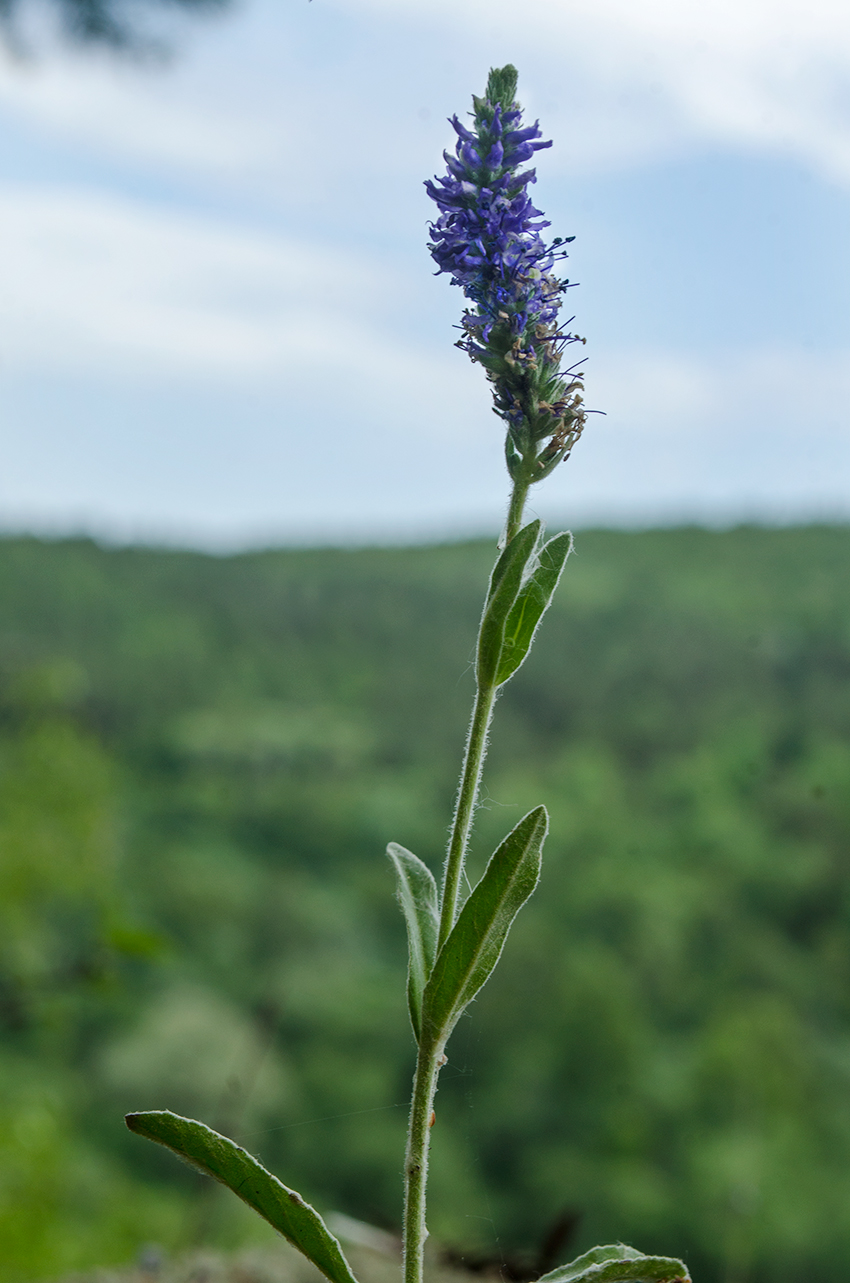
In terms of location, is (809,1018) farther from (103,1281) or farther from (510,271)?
(510,271)

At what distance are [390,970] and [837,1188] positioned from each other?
2288 mm

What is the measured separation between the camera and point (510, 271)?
0.48 metres

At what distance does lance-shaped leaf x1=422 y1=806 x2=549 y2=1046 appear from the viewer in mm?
498

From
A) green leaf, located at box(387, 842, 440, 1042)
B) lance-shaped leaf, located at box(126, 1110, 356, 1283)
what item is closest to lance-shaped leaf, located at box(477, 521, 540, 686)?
green leaf, located at box(387, 842, 440, 1042)

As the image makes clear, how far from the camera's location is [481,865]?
4137 millimetres

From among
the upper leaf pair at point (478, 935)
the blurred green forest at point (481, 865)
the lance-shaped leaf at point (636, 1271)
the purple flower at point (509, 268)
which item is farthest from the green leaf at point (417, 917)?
the blurred green forest at point (481, 865)

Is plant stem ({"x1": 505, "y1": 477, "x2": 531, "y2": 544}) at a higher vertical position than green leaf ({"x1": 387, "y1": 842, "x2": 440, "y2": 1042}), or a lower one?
higher

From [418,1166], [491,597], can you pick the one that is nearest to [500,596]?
[491,597]

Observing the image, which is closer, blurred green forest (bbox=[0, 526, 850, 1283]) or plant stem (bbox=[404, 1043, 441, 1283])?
plant stem (bbox=[404, 1043, 441, 1283])

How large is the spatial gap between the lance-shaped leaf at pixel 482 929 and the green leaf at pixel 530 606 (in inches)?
2.9

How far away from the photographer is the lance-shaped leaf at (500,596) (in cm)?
50

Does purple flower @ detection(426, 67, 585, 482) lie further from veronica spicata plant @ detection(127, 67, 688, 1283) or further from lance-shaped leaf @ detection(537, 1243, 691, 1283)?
lance-shaped leaf @ detection(537, 1243, 691, 1283)

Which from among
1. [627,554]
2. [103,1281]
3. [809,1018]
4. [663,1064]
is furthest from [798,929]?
[103,1281]

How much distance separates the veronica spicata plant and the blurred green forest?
3250 mm
